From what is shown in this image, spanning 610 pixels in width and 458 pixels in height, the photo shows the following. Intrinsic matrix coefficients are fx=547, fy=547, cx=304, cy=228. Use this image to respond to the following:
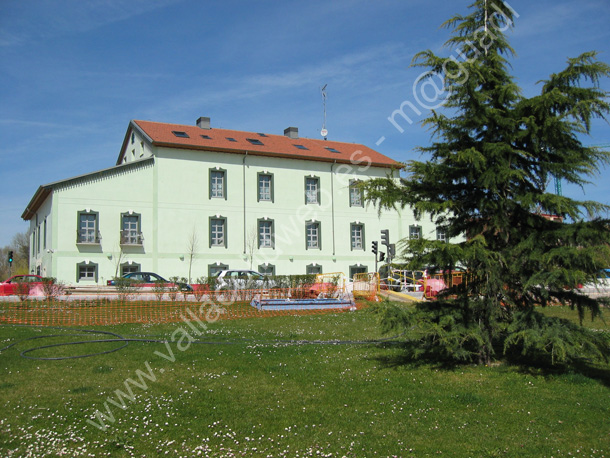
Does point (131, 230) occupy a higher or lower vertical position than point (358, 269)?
higher

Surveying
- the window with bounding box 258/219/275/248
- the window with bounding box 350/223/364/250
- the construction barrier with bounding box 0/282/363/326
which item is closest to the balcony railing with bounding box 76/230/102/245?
the construction barrier with bounding box 0/282/363/326

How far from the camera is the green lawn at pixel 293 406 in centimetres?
611

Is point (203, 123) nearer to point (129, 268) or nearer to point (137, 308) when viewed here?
point (129, 268)

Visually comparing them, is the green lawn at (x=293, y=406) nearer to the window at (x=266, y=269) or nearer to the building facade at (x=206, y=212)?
the building facade at (x=206, y=212)

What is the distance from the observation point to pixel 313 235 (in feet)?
132

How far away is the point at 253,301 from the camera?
2238 cm

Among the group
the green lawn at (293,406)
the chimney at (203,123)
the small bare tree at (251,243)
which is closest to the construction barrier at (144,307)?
the green lawn at (293,406)

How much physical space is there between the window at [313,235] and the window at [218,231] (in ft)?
20.2

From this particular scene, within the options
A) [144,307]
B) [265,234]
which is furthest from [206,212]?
[144,307]

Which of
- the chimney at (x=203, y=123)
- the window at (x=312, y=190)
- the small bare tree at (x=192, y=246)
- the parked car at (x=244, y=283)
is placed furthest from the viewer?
the chimney at (x=203, y=123)

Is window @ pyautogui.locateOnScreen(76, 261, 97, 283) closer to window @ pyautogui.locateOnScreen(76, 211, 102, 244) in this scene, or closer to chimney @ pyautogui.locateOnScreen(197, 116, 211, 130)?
window @ pyautogui.locateOnScreen(76, 211, 102, 244)

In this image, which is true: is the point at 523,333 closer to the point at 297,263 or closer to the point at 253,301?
the point at 253,301

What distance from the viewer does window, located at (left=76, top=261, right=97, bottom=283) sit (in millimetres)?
33094

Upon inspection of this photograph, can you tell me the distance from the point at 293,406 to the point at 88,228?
2926 centimetres
